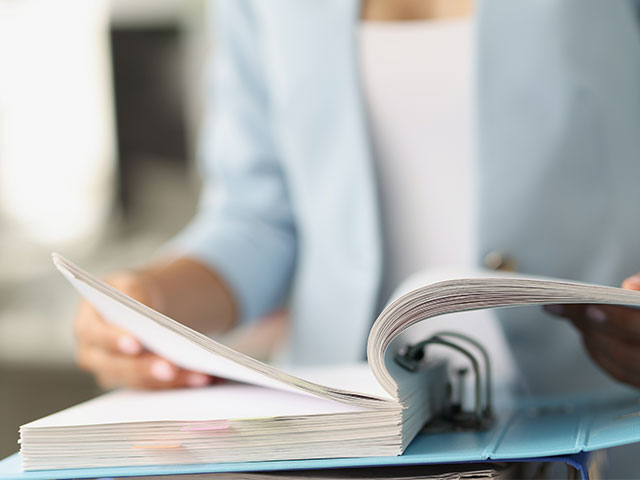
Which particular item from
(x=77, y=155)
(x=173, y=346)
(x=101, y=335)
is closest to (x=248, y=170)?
(x=101, y=335)

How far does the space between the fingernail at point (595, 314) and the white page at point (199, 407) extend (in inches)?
8.3

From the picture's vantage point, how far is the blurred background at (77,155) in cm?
275

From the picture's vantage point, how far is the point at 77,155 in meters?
2.77

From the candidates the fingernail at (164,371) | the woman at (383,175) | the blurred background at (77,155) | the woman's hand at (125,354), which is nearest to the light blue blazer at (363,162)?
the woman at (383,175)

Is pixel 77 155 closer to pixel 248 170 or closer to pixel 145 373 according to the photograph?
pixel 248 170

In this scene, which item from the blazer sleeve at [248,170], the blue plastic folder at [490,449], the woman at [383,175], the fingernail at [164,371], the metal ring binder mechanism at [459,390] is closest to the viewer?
the blue plastic folder at [490,449]

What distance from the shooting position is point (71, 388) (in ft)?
9.27

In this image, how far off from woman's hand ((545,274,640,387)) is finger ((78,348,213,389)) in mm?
282

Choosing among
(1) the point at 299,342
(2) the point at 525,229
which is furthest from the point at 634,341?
(1) the point at 299,342

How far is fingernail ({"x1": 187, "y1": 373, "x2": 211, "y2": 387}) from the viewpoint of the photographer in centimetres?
62

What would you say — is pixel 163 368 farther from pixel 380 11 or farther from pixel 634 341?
pixel 380 11

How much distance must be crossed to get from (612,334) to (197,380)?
0.31 metres

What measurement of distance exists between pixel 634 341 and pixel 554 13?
328mm

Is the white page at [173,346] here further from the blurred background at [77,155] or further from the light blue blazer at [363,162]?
the blurred background at [77,155]
